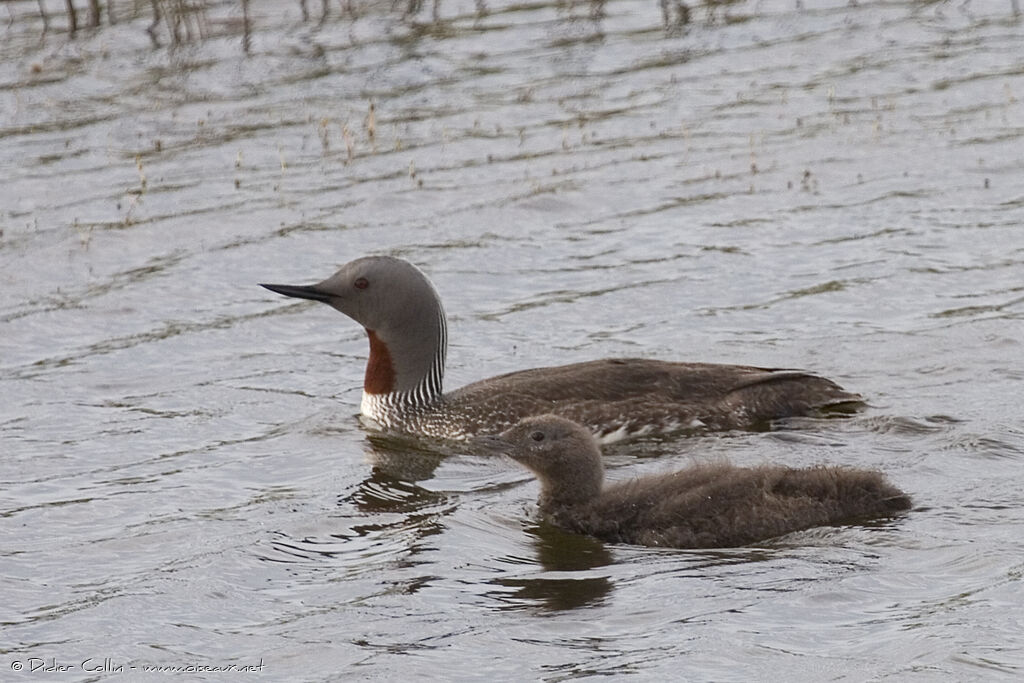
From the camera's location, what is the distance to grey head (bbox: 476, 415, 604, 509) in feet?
32.1

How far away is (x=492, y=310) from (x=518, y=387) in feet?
8.23

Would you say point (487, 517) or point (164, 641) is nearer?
point (164, 641)

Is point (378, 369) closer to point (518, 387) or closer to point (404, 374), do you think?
point (404, 374)

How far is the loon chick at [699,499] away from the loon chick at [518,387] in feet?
4.89

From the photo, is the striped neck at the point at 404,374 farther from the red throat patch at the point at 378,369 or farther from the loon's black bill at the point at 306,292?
the loon's black bill at the point at 306,292

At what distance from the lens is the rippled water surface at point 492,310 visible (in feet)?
27.6

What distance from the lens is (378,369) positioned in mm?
12008

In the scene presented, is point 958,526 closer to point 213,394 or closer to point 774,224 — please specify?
point 213,394

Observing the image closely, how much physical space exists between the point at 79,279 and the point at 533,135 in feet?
17.1

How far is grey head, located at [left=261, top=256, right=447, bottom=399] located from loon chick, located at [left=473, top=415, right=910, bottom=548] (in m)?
2.18

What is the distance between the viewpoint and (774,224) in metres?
15.6

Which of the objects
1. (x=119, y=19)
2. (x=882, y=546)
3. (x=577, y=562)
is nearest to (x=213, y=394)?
(x=577, y=562)

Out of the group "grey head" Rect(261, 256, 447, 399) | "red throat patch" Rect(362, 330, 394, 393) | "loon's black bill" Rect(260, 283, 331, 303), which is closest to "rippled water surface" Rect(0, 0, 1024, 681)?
"red throat patch" Rect(362, 330, 394, 393)

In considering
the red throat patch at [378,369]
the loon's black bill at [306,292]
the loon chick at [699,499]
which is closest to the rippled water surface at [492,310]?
the loon chick at [699,499]
